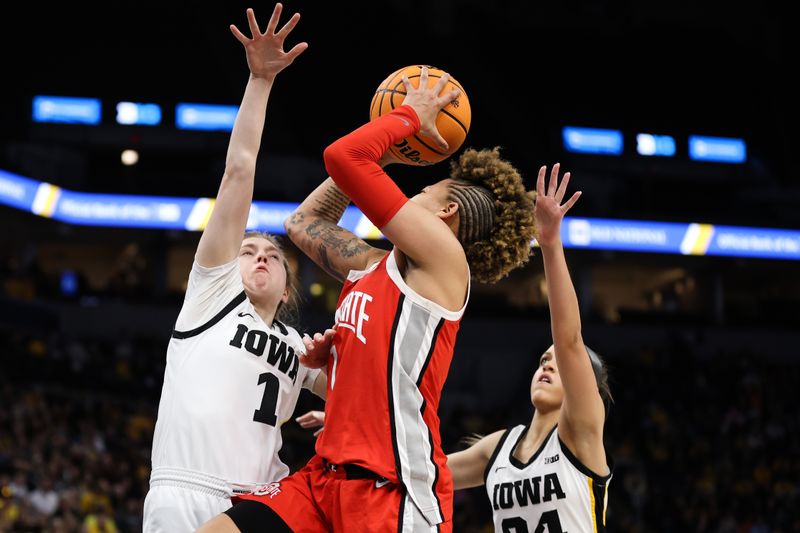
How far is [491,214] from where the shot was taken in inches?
139

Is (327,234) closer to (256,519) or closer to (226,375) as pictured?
(226,375)

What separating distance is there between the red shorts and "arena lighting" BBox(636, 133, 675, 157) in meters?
24.0

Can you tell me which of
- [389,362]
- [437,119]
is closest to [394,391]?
[389,362]

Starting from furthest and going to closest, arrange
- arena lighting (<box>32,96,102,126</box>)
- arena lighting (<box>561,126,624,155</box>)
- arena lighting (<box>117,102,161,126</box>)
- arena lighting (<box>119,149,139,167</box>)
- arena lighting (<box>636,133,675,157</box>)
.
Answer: arena lighting (<box>636,133,675,157</box>) → arena lighting (<box>561,126,624,155</box>) → arena lighting (<box>119,149,139,167</box>) → arena lighting (<box>117,102,161,126</box>) → arena lighting (<box>32,96,102,126</box>)

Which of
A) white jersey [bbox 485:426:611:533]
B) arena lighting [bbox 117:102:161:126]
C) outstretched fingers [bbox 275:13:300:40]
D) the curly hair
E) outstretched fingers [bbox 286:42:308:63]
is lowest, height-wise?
white jersey [bbox 485:426:611:533]

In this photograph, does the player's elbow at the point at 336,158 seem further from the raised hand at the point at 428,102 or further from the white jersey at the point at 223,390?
the white jersey at the point at 223,390

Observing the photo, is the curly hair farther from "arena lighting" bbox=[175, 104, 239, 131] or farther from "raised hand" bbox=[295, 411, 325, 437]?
"arena lighting" bbox=[175, 104, 239, 131]

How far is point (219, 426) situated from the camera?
3.74 meters

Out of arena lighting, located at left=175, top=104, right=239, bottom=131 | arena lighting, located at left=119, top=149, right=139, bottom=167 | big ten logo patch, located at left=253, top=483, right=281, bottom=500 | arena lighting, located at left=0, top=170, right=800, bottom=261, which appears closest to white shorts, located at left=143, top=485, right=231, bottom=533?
big ten logo patch, located at left=253, top=483, right=281, bottom=500

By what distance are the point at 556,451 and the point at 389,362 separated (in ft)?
4.84

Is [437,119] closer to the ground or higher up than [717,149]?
closer to the ground

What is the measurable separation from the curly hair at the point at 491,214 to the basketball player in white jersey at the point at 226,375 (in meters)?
0.83

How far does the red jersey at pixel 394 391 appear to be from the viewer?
324cm

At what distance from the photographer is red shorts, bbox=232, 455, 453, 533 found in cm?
317
